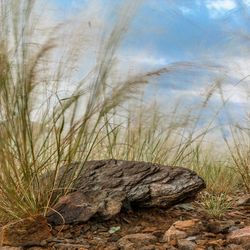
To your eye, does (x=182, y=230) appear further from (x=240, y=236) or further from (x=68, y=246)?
(x=68, y=246)

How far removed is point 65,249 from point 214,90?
79.5 inches

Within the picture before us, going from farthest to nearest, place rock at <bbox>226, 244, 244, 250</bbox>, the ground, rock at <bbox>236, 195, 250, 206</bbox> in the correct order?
rock at <bbox>236, 195, 250, 206</bbox> → the ground → rock at <bbox>226, 244, 244, 250</bbox>

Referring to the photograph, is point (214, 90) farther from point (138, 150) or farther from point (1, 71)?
point (1, 71)

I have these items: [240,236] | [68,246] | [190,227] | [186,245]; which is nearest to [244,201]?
[190,227]

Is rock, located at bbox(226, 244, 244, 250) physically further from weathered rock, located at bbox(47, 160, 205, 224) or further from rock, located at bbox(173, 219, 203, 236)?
weathered rock, located at bbox(47, 160, 205, 224)

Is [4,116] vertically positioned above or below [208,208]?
above

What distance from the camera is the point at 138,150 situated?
4387mm

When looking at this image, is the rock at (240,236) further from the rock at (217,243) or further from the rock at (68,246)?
the rock at (68,246)

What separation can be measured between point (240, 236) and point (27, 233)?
1149 millimetres

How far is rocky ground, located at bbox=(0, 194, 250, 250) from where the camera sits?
268cm

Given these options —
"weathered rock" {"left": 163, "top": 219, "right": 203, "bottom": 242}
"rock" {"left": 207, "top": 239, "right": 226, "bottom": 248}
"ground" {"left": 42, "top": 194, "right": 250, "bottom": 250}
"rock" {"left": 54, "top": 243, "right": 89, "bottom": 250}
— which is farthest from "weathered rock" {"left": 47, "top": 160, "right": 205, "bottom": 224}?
"rock" {"left": 207, "top": 239, "right": 226, "bottom": 248}

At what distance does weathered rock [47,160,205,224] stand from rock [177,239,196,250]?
0.50 metres

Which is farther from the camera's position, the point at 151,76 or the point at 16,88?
the point at 151,76

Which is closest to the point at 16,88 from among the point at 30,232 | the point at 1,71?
the point at 1,71
